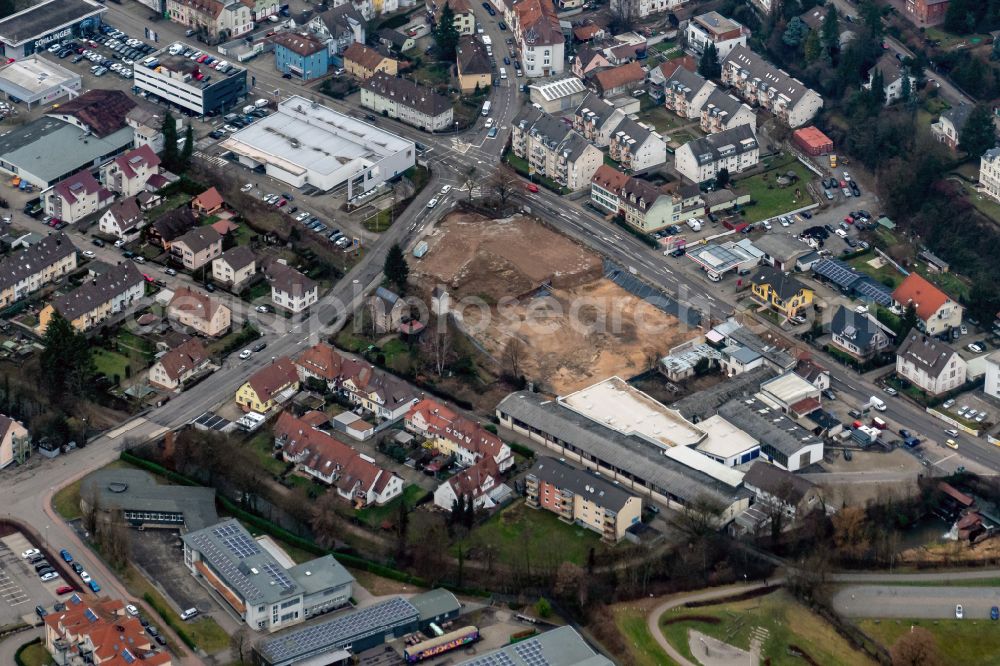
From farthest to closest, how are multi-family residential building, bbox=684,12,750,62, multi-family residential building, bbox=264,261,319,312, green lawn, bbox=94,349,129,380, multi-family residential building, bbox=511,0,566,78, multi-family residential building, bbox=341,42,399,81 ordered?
multi-family residential building, bbox=684,12,750,62, multi-family residential building, bbox=511,0,566,78, multi-family residential building, bbox=341,42,399,81, multi-family residential building, bbox=264,261,319,312, green lawn, bbox=94,349,129,380

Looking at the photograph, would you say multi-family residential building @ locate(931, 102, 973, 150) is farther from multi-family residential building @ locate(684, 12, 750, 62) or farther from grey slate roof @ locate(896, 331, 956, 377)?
grey slate roof @ locate(896, 331, 956, 377)

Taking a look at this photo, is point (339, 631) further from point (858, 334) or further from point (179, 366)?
point (858, 334)

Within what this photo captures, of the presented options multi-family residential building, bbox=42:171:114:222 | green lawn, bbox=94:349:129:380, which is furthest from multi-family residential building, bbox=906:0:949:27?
green lawn, bbox=94:349:129:380

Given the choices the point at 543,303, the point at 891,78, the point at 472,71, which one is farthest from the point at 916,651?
the point at 472,71

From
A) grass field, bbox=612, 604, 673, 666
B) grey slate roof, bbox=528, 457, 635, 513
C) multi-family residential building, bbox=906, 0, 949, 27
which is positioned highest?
multi-family residential building, bbox=906, 0, 949, 27

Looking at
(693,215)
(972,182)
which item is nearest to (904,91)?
(972,182)
